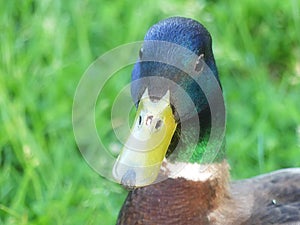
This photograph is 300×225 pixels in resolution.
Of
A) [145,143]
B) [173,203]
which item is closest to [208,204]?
[173,203]

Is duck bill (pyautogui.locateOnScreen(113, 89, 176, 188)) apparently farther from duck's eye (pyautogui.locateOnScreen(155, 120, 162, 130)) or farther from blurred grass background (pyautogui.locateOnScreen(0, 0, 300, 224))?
blurred grass background (pyautogui.locateOnScreen(0, 0, 300, 224))

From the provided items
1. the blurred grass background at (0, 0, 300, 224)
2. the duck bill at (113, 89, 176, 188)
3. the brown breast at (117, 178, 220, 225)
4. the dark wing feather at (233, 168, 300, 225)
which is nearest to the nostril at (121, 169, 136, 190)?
the duck bill at (113, 89, 176, 188)

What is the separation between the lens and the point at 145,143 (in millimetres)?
2453

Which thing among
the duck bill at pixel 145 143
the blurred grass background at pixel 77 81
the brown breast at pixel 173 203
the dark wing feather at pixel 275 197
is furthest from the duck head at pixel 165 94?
the blurred grass background at pixel 77 81

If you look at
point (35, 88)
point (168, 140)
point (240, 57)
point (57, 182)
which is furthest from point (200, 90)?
point (240, 57)

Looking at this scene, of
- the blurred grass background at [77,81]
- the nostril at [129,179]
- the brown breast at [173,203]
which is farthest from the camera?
the blurred grass background at [77,81]

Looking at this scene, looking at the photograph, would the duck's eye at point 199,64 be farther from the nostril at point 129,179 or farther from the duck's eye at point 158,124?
the nostril at point 129,179

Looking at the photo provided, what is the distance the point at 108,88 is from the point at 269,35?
874 millimetres

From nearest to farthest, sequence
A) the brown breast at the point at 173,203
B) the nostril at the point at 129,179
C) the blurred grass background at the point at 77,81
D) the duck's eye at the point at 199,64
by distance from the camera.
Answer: the nostril at the point at 129,179 → the duck's eye at the point at 199,64 → the brown breast at the point at 173,203 → the blurred grass background at the point at 77,81

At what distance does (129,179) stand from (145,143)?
11cm

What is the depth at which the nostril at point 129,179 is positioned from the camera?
2.40m

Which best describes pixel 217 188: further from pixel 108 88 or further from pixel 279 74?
pixel 279 74

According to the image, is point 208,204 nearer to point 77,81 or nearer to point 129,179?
point 129,179

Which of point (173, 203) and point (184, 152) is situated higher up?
point (184, 152)
